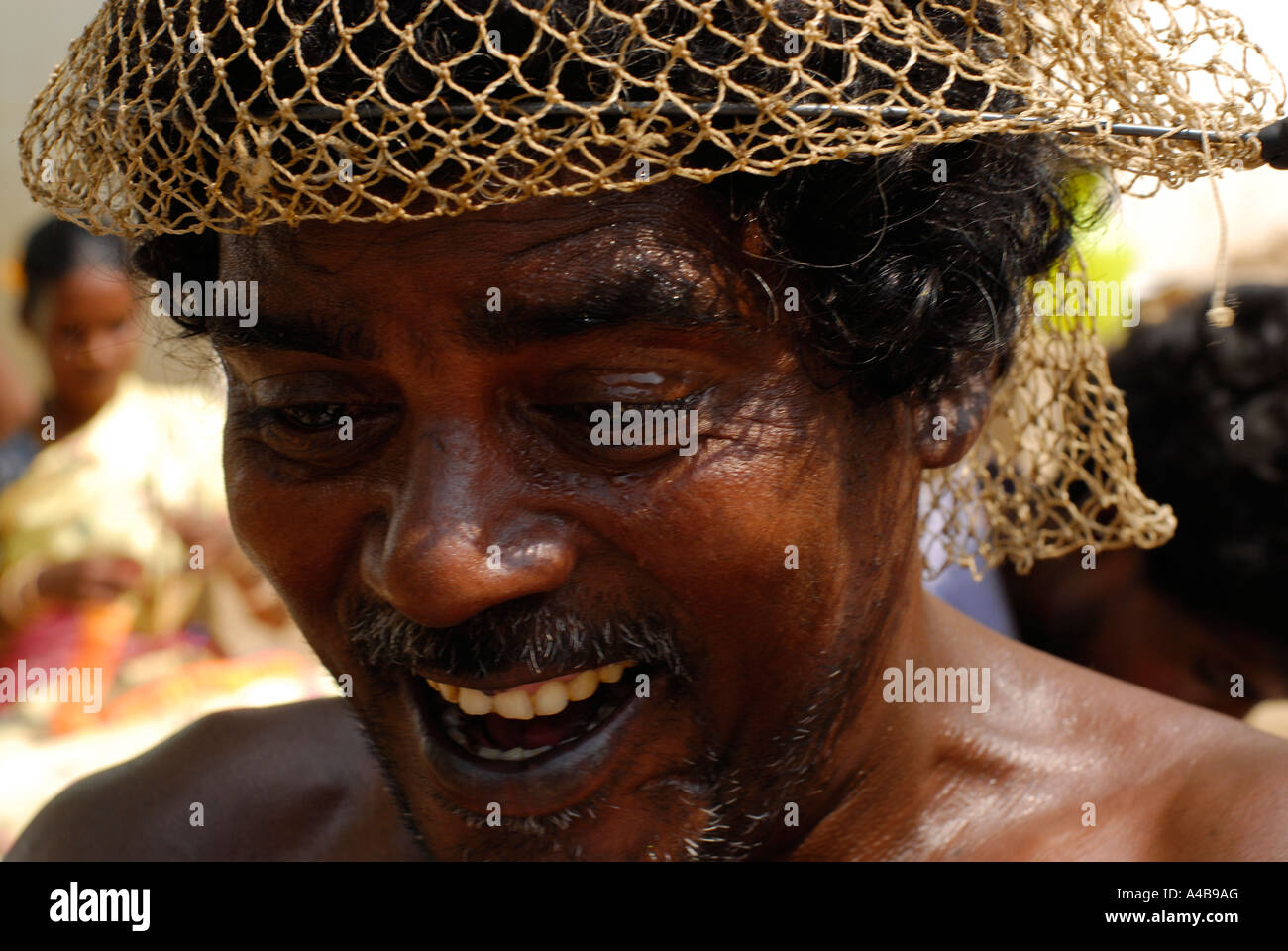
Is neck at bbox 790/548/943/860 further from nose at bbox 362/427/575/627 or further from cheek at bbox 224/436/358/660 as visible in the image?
cheek at bbox 224/436/358/660

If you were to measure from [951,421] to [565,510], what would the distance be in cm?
63

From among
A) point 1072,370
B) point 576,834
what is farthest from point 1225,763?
point 576,834

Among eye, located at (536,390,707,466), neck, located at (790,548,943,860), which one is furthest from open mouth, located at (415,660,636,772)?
neck, located at (790,548,943,860)

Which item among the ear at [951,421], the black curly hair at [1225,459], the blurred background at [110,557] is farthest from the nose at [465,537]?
the blurred background at [110,557]

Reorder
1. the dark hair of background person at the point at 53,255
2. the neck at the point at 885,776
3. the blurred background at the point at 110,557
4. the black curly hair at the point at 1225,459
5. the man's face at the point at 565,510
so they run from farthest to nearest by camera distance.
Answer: the dark hair of background person at the point at 53,255, the blurred background at the point at 110,557, the black curly hair at the point at 1225,459, the neck at the point at 885,776, the man's face at the point at 565,510

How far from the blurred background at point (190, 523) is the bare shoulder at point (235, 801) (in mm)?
222

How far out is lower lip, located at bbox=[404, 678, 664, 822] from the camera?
5.47 ft

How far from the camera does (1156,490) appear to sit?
353cm

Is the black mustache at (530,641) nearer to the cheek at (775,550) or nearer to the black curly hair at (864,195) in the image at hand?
the cheek at (775,550)

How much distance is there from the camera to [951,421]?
1916mm

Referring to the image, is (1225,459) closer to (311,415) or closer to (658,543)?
(658,543)

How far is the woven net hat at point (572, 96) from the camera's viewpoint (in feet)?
4.69

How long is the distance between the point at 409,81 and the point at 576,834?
926 mm

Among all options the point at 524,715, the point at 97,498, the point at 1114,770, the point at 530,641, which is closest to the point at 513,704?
the point at 524,715
